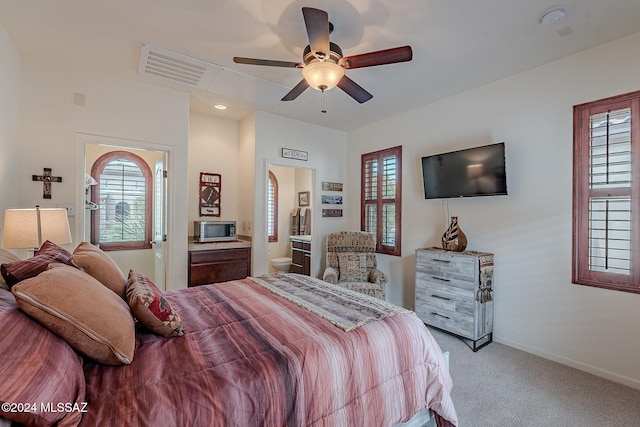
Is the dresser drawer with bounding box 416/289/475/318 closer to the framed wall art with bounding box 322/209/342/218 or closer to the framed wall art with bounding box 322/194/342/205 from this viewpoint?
the framed wall art with bounding box 322/209/342/218

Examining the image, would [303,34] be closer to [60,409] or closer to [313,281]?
[313,281]

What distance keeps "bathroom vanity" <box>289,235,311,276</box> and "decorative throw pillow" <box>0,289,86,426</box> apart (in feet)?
12.7

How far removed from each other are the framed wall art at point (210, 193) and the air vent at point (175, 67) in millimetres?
1403

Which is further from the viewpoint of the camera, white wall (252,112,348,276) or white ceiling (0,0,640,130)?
white wall (252,112,348,276)

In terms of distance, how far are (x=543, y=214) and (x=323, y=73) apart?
2.49 meters

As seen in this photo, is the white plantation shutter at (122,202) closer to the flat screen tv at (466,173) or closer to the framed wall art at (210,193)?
the framed wall art at (210,193)

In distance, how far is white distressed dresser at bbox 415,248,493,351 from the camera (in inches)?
A: 113

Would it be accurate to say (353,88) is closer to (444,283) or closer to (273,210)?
(444,283)

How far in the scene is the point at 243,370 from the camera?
1123 mm

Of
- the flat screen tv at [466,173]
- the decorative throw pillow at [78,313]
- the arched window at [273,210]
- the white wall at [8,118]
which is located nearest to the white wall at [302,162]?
the arched window at [273,210]

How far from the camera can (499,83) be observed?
121 inches

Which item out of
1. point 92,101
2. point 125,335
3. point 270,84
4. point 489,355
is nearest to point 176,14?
point 270,84

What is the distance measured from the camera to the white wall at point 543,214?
7.79 feet

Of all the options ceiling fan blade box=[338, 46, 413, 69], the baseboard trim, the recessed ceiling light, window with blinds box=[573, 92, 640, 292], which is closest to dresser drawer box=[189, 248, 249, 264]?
ceiling fan blade box=[338, 46, 413, 69]
